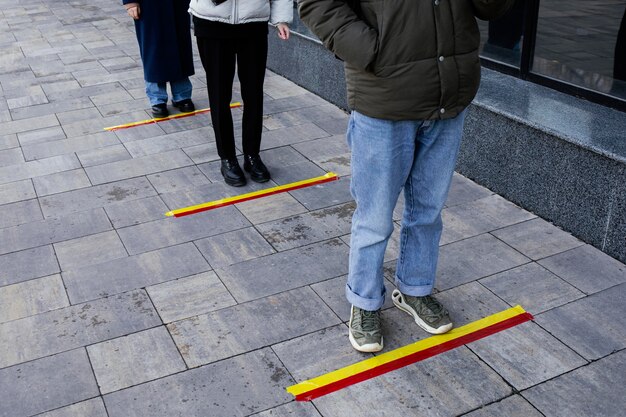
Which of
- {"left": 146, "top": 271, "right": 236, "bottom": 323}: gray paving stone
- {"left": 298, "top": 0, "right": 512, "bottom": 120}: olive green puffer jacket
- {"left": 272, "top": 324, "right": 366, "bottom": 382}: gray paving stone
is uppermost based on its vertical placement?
{"left": 298, "top": 0, "right": 512, "bottom": 120}: olive green puffer jacket

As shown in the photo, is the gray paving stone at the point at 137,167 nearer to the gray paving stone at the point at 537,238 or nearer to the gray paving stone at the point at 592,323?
the gray paving stone at the point at 537,238

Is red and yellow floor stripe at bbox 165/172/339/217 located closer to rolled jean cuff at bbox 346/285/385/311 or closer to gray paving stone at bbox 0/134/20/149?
rolled jean cuff at bbox 346/285/385/311

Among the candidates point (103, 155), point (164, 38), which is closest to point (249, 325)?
point (103, 155)

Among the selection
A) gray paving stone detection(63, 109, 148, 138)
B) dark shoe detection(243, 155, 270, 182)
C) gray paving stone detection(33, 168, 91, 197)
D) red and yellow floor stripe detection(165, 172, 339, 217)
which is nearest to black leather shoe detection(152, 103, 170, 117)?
gray paving stone detection(63, 109, 148, 138)

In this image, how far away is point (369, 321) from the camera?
3.48 metres

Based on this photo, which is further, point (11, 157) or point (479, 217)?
point (11, 157)

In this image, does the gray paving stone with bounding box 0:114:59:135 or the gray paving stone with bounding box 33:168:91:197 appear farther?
the gray paving stone with bounding box 0:114:59:135

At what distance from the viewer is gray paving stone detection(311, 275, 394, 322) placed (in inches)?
150

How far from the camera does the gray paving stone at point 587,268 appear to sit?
3982mm

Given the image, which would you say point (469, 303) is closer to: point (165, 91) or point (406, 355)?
point (406, 355)

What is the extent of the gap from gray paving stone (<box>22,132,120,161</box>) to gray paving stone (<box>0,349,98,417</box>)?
9.77 feet

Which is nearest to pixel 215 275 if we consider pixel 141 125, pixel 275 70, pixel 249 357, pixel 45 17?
pixel 249 357

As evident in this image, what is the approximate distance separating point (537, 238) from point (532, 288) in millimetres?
590

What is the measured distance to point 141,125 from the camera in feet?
22.1
